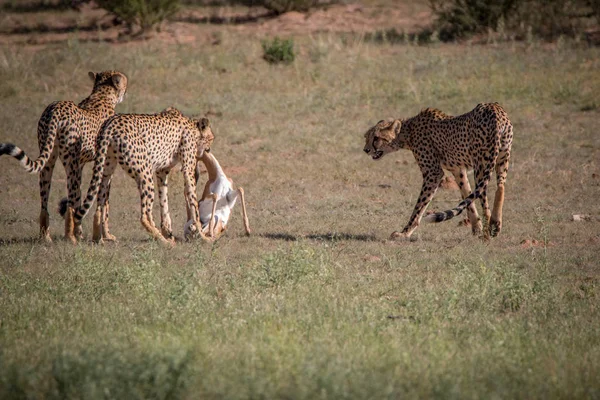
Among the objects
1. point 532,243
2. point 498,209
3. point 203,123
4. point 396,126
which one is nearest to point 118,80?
point 203,123

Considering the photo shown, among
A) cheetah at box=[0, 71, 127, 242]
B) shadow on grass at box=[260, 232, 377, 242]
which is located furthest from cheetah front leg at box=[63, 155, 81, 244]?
shadow on grass at box=[260, 232, 377, 242]

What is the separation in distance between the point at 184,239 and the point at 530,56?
487 inches

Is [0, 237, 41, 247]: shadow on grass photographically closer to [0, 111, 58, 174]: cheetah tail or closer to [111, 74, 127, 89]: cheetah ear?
[0, 111, 58, 174]: cheetah tail

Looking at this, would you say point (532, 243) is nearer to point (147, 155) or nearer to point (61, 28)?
point (147, 155)

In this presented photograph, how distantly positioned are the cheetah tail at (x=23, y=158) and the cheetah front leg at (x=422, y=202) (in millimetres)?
4175

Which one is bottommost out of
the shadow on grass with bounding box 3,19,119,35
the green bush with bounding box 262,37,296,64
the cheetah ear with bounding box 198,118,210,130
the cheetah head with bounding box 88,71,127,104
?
the shadow on grass with bounding box 3,19,119,35

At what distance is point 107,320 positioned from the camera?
710 cm

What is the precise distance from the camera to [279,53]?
20.5 metres

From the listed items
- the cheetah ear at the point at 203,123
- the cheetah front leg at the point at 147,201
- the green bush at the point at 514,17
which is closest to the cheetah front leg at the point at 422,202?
the cheetah ear at the point at 203,123

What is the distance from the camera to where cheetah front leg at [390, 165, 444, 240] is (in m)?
10.8

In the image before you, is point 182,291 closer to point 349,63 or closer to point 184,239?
point 184,239

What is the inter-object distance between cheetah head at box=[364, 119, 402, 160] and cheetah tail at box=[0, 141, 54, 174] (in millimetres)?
4084

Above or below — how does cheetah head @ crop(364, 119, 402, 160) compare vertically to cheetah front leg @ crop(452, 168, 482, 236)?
above

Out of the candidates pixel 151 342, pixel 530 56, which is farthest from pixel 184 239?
pixel 530 56
